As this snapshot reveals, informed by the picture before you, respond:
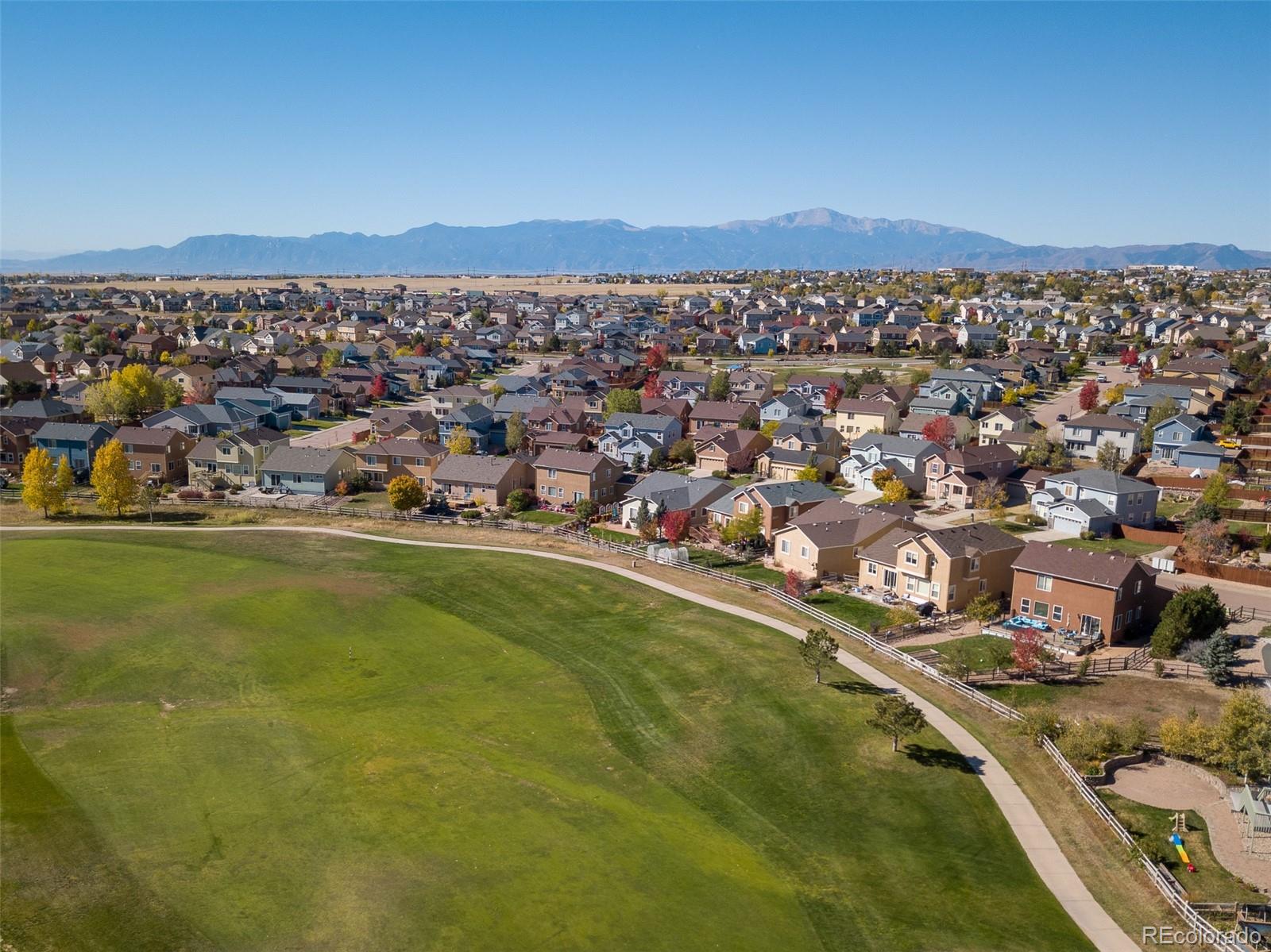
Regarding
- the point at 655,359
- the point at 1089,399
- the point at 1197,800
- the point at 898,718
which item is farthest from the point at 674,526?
the point at 655,359

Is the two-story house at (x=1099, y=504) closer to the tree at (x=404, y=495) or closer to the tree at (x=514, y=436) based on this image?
the tree at (x=404, y=495)

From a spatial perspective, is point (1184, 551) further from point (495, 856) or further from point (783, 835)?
point (495, 856)

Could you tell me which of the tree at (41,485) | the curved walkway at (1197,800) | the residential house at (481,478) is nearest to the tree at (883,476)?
the residential house at (481,478)

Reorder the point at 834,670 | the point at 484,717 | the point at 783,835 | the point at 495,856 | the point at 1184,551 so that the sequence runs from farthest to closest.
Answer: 1. the point at 1184,551
2. the point at 834,670
3. the point at 484,717
4. the point at 783,835
5. the point at 495,856

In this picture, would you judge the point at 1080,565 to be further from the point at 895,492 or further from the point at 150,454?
the point at 150,454

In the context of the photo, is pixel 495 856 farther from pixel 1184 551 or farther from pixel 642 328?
pixel 642 328

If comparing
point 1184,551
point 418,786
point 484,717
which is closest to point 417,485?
point 484,717

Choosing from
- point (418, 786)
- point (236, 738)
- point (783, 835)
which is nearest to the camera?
point (783, 835)

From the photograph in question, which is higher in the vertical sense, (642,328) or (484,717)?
(642,328)

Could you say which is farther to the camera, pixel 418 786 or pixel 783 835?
pixel 418 786
